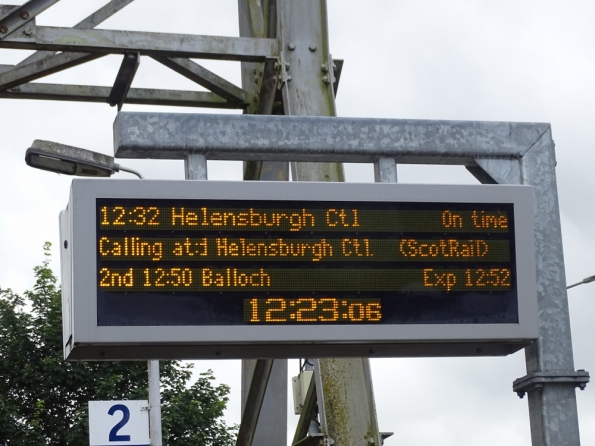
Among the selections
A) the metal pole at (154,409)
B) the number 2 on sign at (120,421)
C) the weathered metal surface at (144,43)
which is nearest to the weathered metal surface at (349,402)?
the weathered metal surface at (144,43)

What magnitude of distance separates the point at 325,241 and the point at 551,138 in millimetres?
1466

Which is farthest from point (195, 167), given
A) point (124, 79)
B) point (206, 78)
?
point (206, 78)

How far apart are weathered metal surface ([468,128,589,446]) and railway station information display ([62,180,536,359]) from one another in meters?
0.12

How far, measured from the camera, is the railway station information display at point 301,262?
6824 millimetres

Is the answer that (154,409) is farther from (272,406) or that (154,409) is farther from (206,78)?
(206,78)

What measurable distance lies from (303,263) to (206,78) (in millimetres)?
5749

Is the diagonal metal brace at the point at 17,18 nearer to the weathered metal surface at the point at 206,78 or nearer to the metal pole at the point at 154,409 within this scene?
the weathered metal surface at the point at 206,78

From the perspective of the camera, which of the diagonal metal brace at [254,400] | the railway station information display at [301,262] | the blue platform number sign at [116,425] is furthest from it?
the blue platform number sign at [116,425]

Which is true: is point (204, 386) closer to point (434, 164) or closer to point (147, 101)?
point (147, 101)

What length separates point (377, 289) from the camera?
276 inches

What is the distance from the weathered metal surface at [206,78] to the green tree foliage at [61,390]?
19336 mm

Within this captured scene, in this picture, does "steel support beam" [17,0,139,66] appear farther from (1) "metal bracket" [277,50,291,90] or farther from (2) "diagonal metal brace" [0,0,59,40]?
(1) "metal bracket" [277,50,291,90]

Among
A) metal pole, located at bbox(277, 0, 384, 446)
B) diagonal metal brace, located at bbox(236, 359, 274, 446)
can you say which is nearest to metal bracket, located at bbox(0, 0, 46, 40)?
metal pole, located at bbox(277, 0, 384, 446)

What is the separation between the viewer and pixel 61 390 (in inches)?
1312
